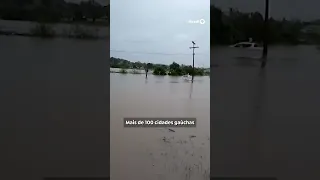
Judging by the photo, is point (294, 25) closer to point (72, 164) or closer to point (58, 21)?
point (58, 21)

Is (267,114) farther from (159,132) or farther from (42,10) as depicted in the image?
(42,10)

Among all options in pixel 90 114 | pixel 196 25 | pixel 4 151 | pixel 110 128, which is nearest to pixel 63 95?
pixel 90 114

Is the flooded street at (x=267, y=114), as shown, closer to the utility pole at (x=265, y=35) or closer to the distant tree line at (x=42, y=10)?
the utility pole at (x=265, y=35)

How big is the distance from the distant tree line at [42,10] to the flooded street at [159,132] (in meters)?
0.60

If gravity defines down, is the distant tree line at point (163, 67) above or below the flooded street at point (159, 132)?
above

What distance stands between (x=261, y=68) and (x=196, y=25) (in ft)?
2.23

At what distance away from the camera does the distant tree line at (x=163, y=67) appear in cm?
305

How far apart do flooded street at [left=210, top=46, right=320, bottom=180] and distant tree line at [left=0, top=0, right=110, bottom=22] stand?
1089 millimetres

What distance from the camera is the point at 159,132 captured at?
3080mm

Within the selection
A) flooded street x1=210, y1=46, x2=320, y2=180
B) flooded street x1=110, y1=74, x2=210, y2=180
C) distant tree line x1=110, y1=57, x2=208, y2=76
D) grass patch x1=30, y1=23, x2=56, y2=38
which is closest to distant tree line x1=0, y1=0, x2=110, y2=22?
grass patch x1=30, y1=23, x2=56, y2=38

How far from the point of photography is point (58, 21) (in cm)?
305

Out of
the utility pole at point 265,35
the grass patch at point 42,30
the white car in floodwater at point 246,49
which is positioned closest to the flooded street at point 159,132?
the white car in floodwater at point 246,49

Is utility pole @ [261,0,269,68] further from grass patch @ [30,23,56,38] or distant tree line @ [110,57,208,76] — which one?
grass patch @ [30,23,56,38]

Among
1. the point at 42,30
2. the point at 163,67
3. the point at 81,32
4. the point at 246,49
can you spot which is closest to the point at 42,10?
the point at 42,30
